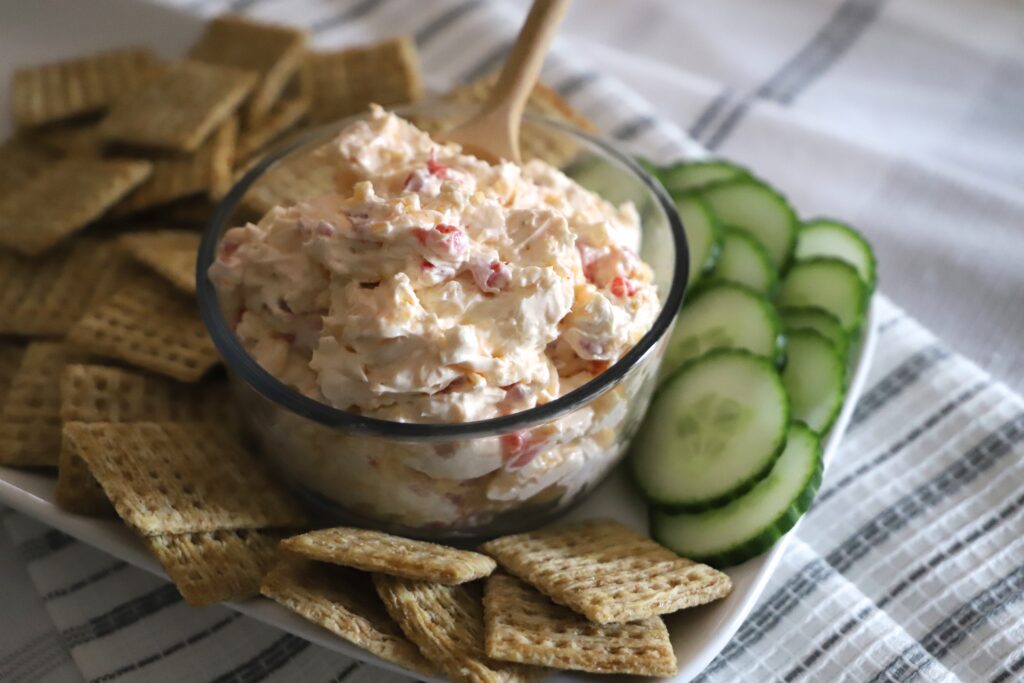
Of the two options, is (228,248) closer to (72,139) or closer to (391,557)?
(391,557)

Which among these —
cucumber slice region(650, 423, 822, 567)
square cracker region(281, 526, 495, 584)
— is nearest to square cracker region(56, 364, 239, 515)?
square cracker region(281, 526, 495, 584)

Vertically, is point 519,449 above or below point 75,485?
above

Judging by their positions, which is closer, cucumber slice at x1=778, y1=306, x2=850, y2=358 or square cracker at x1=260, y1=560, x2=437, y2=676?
square cracker at x1=260, y1=560, x2=437, y2=676

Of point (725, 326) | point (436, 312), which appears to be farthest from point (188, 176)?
point (725, 326)

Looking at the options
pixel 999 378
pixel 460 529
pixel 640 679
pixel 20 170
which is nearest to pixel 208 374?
pixel 460 529

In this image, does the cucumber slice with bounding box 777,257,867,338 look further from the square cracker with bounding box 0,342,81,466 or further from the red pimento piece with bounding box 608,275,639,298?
the square cracker with bounding box 0,342,81,466

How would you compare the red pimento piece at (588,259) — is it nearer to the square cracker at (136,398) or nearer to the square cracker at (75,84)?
the square cracker at (136,398)
